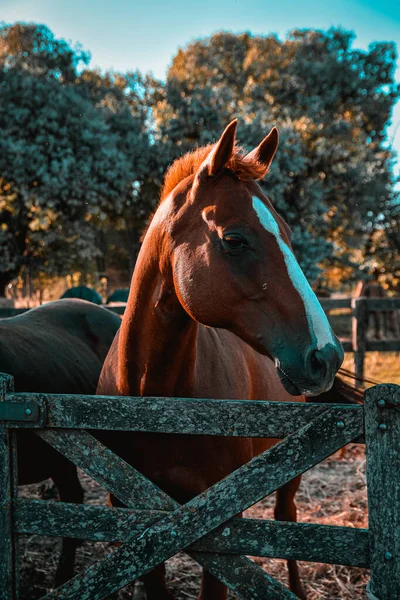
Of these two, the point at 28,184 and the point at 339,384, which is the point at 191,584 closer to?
the point at 339,384

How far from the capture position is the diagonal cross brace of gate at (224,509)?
1664mm

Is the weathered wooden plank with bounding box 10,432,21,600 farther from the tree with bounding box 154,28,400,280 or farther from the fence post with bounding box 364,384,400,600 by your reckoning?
the tree with bounding box 154,28,400,280

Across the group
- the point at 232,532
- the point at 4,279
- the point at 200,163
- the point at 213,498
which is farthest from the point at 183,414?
the point at 4,279

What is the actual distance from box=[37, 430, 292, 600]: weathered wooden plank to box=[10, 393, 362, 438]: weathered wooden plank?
0.21ft

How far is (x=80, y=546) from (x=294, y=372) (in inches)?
115

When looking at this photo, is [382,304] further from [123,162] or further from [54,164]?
[54,164]

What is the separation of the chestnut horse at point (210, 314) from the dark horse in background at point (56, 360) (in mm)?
661

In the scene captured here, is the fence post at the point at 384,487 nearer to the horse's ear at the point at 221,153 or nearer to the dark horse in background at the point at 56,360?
the horse's ear at the point at 221,153

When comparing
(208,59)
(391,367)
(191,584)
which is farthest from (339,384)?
(208,59)

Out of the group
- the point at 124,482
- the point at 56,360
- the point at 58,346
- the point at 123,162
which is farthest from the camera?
the point at 123,162

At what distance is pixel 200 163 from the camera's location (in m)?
2.40

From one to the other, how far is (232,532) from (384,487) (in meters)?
0.53

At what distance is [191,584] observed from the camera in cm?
340

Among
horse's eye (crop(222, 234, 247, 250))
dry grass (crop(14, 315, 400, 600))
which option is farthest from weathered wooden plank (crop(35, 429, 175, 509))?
dry grass (crop(14, 315, 400, 600))
